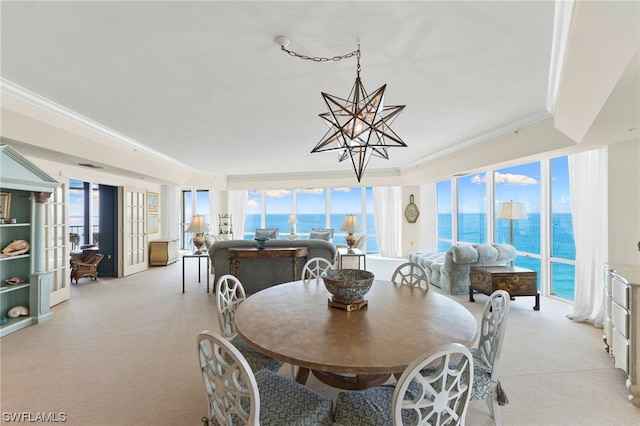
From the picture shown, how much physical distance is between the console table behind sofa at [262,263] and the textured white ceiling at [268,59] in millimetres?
1869

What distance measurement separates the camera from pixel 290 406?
55.4 inches

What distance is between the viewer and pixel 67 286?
4656 millimetres

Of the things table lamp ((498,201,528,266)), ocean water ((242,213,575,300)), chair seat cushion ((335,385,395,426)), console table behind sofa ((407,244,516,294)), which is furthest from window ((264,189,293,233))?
chair seat cushion ((335,385,395,426))

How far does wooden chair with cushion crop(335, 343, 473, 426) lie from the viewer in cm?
115

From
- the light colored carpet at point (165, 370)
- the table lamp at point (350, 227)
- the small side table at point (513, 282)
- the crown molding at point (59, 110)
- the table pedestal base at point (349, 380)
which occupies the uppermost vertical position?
the crown molding at point (59, 110)

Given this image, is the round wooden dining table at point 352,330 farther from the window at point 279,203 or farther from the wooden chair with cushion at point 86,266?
the window at point 279,203

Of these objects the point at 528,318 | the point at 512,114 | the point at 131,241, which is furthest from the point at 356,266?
the point at 131,241

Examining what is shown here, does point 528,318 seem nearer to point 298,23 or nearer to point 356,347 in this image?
point 356,347

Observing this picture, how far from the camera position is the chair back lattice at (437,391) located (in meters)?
1.14

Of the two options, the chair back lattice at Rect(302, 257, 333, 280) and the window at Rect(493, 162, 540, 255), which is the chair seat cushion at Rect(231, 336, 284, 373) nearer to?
the chair back lattice at Rect(302, 257, 333, 280)

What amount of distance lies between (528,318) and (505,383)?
1.84m

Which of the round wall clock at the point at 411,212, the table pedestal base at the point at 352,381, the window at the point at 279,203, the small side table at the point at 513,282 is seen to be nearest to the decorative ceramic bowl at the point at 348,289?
the table pedestal base at the point at 352,381

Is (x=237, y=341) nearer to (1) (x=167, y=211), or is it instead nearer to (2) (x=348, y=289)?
(2) (x=348, y=289)

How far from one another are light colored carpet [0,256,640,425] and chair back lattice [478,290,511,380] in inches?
19.8
